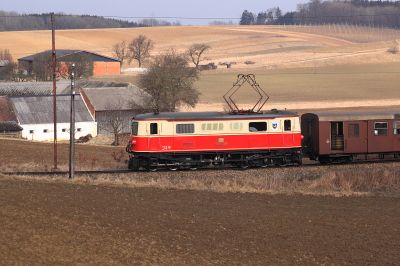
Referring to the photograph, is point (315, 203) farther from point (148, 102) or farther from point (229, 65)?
point (229, 65)

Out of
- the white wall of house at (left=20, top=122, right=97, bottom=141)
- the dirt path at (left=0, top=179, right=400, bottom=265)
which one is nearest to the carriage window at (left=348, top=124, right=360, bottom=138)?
the dirt path at (left=0, top=179, right=400, bottom=265)

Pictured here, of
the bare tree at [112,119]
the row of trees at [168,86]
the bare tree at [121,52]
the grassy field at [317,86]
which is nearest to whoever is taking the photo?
the bare tree at [112,119]

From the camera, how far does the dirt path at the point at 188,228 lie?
46.5 ft

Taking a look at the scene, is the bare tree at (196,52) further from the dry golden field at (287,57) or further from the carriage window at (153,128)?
the carriage window at (153,128)

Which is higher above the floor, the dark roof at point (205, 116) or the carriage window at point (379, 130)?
the dark roof at point (205, 116)

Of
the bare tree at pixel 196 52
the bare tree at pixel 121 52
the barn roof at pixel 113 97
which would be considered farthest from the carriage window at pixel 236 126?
the bare tree at pixel 121 52

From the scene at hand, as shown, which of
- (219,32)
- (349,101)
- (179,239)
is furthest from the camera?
(219,32)

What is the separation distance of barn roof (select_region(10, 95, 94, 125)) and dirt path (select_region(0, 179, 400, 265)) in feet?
135

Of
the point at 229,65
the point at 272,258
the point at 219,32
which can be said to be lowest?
the point at 272,258

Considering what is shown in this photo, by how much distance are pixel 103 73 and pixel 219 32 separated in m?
76.1

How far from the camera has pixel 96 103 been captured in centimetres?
6719

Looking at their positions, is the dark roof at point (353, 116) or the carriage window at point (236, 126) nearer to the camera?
the carriage window at point (236, 126)

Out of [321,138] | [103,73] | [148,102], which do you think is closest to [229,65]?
[103,73]

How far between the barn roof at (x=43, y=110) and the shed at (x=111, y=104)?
3.05 feet
